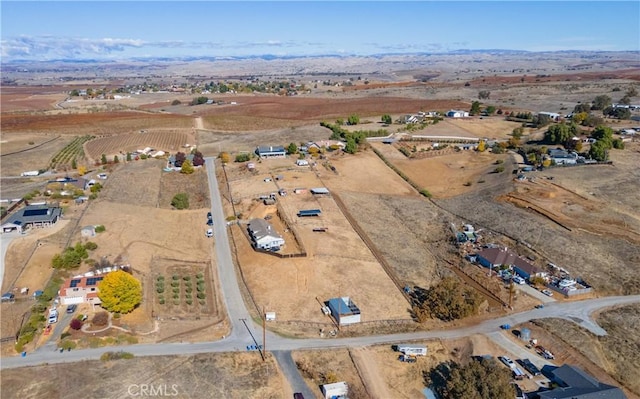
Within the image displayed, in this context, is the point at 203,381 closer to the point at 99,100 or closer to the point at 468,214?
the point at 468,214

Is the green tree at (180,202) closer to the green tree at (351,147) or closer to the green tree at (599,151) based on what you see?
the green tree at (351,147)

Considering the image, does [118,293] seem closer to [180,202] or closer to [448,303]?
[180,202]

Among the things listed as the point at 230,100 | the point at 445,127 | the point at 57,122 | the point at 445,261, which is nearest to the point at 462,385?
the point at 445,261

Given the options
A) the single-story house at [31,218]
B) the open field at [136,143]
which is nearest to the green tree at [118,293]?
the single-story house at [31,218]

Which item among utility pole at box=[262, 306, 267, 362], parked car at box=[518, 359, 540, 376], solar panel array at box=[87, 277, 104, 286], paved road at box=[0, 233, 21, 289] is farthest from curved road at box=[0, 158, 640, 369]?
paved road at box=[0, 233, 21, 289]

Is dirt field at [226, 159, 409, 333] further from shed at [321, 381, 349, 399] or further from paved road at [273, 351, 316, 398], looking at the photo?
shed at [321, 381, 349, 399]
